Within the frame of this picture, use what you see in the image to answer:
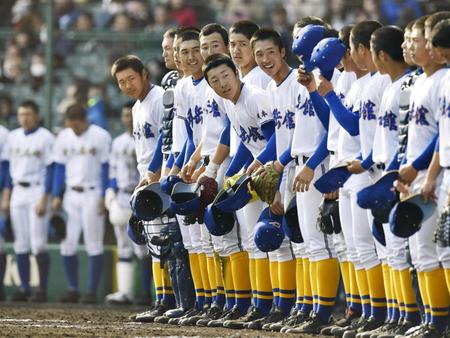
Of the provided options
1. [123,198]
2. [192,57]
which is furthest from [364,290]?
[123,198]

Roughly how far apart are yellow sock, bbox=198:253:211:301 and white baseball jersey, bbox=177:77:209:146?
0.96 metres

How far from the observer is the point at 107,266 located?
1684 centimetres

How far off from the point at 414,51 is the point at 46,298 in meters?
9.30

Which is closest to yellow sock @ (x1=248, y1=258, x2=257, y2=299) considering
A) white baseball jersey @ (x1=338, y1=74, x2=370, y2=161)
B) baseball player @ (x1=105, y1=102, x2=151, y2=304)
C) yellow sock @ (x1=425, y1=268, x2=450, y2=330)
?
white baseball jersey @ (x1=338, y1=74, x2=370, y2=161)

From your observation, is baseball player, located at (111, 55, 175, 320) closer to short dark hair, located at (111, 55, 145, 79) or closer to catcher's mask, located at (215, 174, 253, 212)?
short dark hair, located at (111, 55, 145, 79)

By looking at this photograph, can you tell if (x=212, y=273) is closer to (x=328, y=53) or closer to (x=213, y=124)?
(x=213, y=124)

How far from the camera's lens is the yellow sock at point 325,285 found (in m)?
9.45

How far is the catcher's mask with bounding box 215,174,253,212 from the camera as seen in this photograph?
32.4 ft

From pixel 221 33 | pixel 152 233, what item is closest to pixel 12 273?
pixel 152 233

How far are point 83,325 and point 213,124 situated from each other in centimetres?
198

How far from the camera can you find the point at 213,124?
10.7m

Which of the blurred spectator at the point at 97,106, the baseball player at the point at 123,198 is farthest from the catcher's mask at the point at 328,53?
the blurred spectator at the point at 97,106

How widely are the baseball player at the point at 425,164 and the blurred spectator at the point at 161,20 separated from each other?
11.8 metres

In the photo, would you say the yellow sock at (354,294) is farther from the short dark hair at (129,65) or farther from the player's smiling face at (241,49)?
the short dark hair at (129,65)
